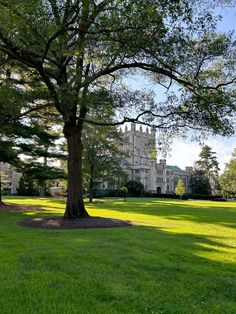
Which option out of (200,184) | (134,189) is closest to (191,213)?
(134,189)

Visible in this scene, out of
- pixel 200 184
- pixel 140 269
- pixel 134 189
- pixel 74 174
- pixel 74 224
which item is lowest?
pixel 140 269

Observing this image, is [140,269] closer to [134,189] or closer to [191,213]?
[191,213]

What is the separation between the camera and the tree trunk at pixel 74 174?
1534 cm

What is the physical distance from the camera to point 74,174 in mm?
15523

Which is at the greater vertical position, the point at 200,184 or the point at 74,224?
the point at 200,184

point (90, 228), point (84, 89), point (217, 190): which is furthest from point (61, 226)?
point (217, 190)

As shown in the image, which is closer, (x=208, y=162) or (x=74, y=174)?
(x=74, y=174)

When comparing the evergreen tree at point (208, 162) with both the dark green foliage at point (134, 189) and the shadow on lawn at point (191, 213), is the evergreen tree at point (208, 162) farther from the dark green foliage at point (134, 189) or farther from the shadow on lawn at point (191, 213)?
the shadow on lawn at point (191, 213)

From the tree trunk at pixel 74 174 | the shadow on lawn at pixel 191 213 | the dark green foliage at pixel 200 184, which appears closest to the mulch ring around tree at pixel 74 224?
the tree trunk at pixel 74 174

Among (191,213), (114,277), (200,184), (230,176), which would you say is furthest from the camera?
(200,184)

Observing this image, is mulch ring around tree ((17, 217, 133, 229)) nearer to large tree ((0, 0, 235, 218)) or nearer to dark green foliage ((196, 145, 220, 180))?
large tree ((0, 0, 235, 218))

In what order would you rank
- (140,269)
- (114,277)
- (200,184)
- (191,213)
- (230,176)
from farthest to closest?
(200,184), (230,176), (191,213), (140,269), (114,277)

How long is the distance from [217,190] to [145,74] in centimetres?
8982

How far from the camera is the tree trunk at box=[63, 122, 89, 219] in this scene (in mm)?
15344
